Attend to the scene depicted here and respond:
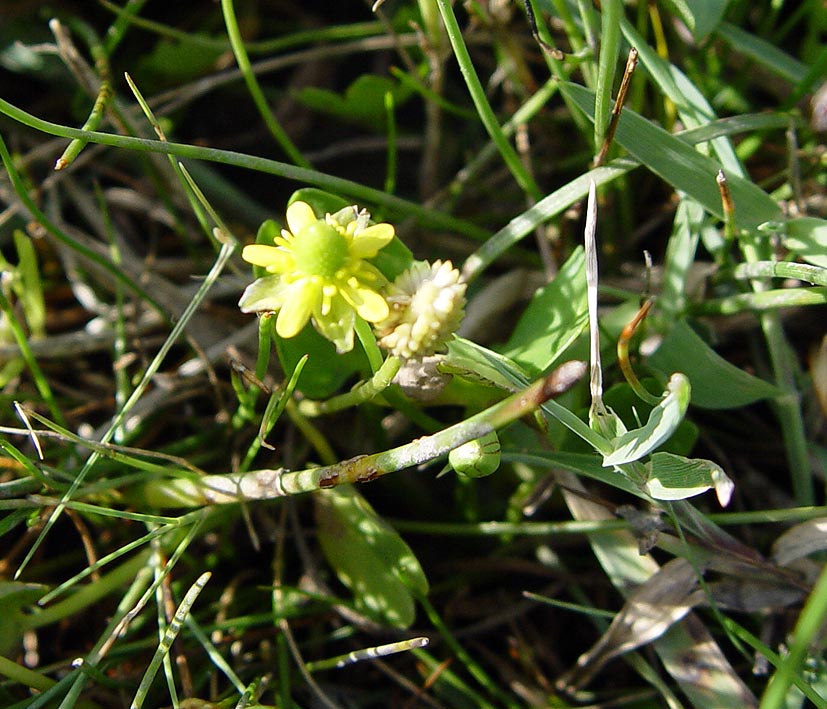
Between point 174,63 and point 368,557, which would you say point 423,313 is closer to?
point 368,557

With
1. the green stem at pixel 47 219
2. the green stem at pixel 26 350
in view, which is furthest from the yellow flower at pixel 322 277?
the green stem at pixel 26 350

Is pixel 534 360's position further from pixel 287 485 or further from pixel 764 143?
pixel 764 143

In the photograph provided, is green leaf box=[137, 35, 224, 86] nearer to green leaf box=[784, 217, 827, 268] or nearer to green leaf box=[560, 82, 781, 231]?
green leaf box=[560, 82, 781, 231]

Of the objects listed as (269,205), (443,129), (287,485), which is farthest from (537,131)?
(287,485)

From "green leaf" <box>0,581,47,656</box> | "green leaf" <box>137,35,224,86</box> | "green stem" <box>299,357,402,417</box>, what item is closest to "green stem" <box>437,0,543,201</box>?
"green stem" <box>299,357,402,417</box>

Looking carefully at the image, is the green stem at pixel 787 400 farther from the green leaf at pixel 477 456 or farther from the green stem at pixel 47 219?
the green stem at pixel 47 219

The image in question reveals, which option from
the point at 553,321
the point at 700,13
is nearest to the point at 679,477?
the point at 553,321
